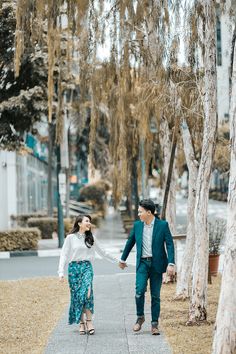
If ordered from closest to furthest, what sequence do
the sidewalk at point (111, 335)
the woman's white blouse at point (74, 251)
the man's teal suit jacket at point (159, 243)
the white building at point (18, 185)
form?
the sidewalk at point (111, 335) < the man's teal suit jacket at point (159, 243) < the woman's white blouse at point (74, 251) < the white building at point (18, 185)

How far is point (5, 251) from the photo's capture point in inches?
1164

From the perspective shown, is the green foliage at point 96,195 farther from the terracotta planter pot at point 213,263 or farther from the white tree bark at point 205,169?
the white tree bark at point 205,169

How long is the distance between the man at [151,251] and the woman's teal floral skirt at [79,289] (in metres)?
0.68

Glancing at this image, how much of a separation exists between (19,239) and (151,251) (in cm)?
1954

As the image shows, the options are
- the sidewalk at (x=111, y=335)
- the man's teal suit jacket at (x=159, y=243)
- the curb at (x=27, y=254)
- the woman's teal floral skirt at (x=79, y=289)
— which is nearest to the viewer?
the sidewalk at (x=111, y=335)

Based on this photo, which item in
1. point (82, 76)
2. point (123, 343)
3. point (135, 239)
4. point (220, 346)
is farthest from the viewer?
point (82, 76)

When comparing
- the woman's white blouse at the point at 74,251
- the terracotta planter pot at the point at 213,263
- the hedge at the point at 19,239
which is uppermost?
the woman's white blouse at the point at 74,251

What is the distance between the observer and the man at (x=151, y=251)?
1062 centimetres

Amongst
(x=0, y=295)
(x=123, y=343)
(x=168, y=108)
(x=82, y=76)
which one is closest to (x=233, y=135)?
(x=123, y=343)

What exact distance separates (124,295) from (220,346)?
311 inches

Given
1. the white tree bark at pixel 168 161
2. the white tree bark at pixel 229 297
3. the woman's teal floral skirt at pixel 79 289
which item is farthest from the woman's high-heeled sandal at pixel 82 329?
the white tree bark at pixel 168 161

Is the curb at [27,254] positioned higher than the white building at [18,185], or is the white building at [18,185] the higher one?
the white building at [18,185]

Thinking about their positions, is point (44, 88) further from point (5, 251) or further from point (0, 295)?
point (0, 295)

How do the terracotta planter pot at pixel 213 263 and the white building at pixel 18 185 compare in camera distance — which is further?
the white building at pixel 18 185
